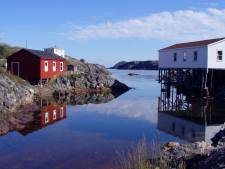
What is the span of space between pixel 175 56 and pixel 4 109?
77.7ft

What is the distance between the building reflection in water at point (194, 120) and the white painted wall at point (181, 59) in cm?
419

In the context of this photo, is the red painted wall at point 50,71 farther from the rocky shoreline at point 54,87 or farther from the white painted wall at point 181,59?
the white painted wall at point 181,59

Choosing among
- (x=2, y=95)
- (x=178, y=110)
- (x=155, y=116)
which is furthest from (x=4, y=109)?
(x=178, y=110)

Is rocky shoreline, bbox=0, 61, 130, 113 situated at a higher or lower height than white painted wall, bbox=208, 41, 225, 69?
lower

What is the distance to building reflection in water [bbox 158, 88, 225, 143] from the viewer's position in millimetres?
22600

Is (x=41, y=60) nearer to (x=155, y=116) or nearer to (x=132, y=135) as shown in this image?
(x=155, y=116)

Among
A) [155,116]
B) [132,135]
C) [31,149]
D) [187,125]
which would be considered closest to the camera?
[31,149]

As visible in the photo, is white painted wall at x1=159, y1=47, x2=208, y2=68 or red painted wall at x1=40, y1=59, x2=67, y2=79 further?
red painted wall at x1=40, y1=59, x2=67, y2=79

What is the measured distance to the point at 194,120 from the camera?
2759 cm

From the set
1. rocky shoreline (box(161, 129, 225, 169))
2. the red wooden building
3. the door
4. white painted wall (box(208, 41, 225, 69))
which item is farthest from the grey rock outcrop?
rocky shoreline (box(161, 129, 225, 169))

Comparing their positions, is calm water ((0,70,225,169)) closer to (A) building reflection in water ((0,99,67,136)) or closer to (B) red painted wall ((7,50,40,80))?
Answer: (A) building reflection in water ((0,99,67,136))

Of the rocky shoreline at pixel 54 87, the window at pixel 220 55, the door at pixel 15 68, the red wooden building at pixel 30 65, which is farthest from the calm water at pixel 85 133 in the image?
the door at pixel 15 68

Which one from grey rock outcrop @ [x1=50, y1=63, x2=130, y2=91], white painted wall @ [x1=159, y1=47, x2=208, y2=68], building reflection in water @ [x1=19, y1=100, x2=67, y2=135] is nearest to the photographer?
building reflection in water @ [x1=19, y1=100, x2=67, y2=135]

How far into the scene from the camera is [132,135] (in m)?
21.8
